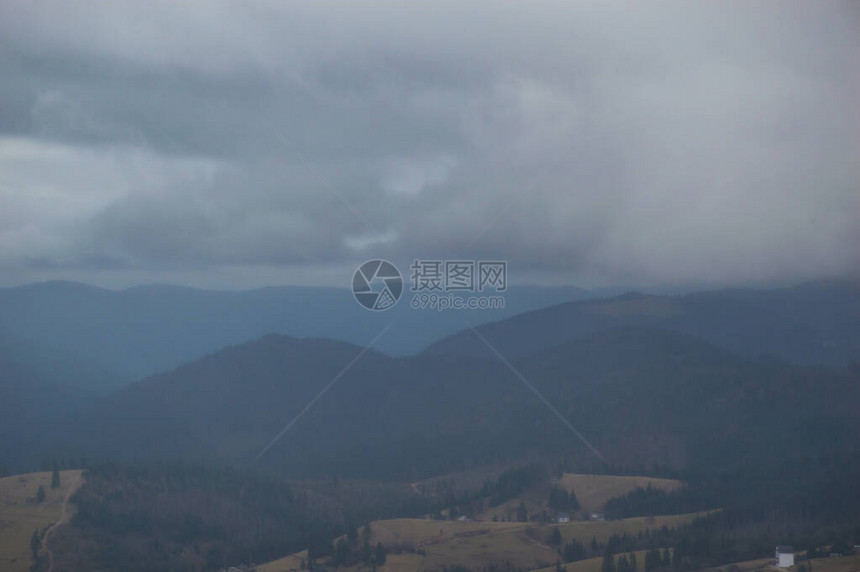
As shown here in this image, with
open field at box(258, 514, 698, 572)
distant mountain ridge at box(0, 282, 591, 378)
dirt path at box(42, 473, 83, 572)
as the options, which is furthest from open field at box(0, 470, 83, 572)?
distant mountain ridge at box(0, 282, 591, 378)

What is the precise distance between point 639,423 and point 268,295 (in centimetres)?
6460

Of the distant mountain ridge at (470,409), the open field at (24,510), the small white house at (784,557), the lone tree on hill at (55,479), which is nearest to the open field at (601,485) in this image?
the distant mountain ridge at (470,409)

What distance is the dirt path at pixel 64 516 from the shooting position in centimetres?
3149

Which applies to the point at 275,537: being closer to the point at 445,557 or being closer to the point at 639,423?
the point at 445,557

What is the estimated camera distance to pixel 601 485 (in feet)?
150

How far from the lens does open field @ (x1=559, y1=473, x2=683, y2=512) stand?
43625 mm

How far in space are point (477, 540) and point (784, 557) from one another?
548 inches

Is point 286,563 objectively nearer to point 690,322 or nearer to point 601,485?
point 601,485

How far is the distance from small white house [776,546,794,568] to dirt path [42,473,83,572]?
29123mm

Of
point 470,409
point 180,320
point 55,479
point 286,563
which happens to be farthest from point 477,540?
point 180,320

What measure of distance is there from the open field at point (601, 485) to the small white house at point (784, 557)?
15.1 metres

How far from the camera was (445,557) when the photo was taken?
3275 centimetres

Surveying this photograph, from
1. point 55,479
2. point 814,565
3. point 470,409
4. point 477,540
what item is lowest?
point 477,540

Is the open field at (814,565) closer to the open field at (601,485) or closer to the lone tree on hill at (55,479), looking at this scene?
the open field at (601,485)
